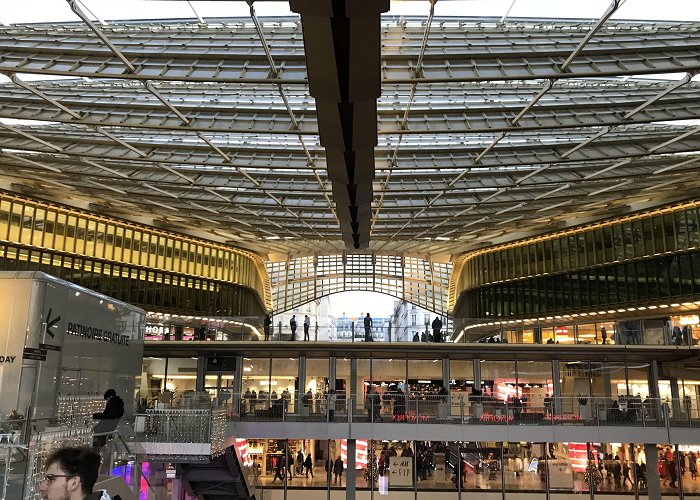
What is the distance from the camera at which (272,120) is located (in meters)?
26.7

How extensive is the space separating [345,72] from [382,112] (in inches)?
537

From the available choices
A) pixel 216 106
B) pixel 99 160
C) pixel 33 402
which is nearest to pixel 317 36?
pixel 33 402

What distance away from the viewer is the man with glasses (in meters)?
4.32

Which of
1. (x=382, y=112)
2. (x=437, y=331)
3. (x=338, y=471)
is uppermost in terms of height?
(x=382, y=112)

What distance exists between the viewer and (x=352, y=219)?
101 feet

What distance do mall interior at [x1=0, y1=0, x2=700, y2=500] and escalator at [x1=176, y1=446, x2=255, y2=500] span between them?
0.12 meters

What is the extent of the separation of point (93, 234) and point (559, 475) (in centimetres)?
3281

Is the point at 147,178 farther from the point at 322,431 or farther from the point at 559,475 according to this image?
the point at 559,475

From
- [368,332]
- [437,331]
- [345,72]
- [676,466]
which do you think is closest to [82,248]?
[368,332]

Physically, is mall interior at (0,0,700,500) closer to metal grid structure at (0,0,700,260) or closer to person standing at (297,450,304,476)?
metal grid structure at (0,0,700,260)

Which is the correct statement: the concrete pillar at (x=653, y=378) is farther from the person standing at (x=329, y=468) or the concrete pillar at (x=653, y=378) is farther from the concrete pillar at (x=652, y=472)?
the person standing at (x=329, y=468)

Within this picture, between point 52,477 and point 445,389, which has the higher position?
point 445,389

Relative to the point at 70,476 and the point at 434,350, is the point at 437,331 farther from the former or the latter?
the point at 70,476

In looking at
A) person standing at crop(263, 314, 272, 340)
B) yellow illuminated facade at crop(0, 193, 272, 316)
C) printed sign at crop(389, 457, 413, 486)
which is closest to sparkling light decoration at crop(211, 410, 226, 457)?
person standing at crop(263, 314, 272, 340)
